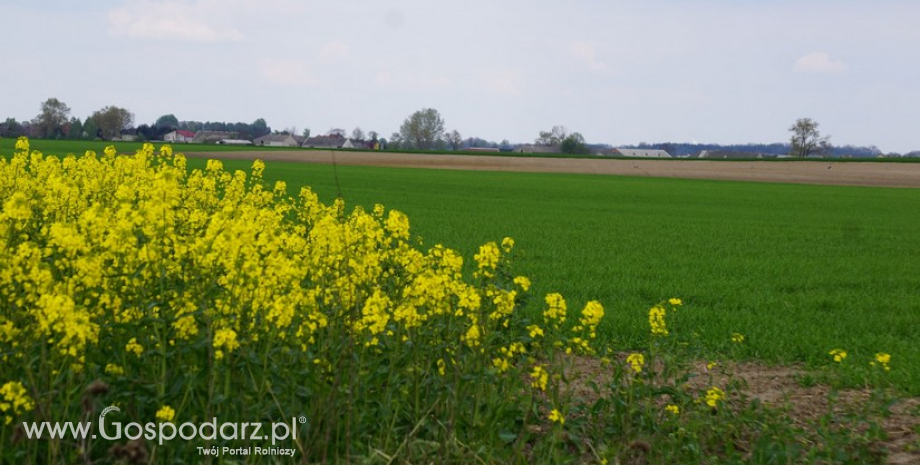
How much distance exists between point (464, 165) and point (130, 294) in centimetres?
6962

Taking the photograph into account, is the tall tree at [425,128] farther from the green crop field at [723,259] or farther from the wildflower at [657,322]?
the wildflower at [657,322]

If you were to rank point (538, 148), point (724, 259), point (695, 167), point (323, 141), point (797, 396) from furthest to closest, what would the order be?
1. point (538, 148)
2. point (323, 141)
3. point (695, 167)
4. point (724, 259)
5. point (797, 396)

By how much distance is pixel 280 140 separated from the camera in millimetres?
154500

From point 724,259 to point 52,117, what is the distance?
13407cm

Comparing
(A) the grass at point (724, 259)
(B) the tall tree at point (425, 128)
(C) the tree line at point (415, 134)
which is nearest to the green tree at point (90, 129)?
(C) the tree line at point (415, 134)

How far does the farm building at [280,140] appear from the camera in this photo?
150400 mm

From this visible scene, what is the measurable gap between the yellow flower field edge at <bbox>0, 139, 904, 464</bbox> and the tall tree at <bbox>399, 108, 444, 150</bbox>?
14592cm

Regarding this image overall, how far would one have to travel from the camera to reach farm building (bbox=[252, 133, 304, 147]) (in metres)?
150

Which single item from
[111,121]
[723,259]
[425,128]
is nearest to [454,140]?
[425,128]

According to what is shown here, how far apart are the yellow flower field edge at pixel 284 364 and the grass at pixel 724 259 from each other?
9.76ft

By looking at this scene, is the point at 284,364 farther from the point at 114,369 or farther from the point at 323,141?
the point at 323,141

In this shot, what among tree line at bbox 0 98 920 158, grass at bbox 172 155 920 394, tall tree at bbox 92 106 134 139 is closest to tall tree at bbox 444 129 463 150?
tree line at bbox 0 98 920 158

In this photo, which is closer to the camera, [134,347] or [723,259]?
[134,347]

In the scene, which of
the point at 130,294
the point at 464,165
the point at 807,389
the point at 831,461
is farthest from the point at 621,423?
the point at 464,165
